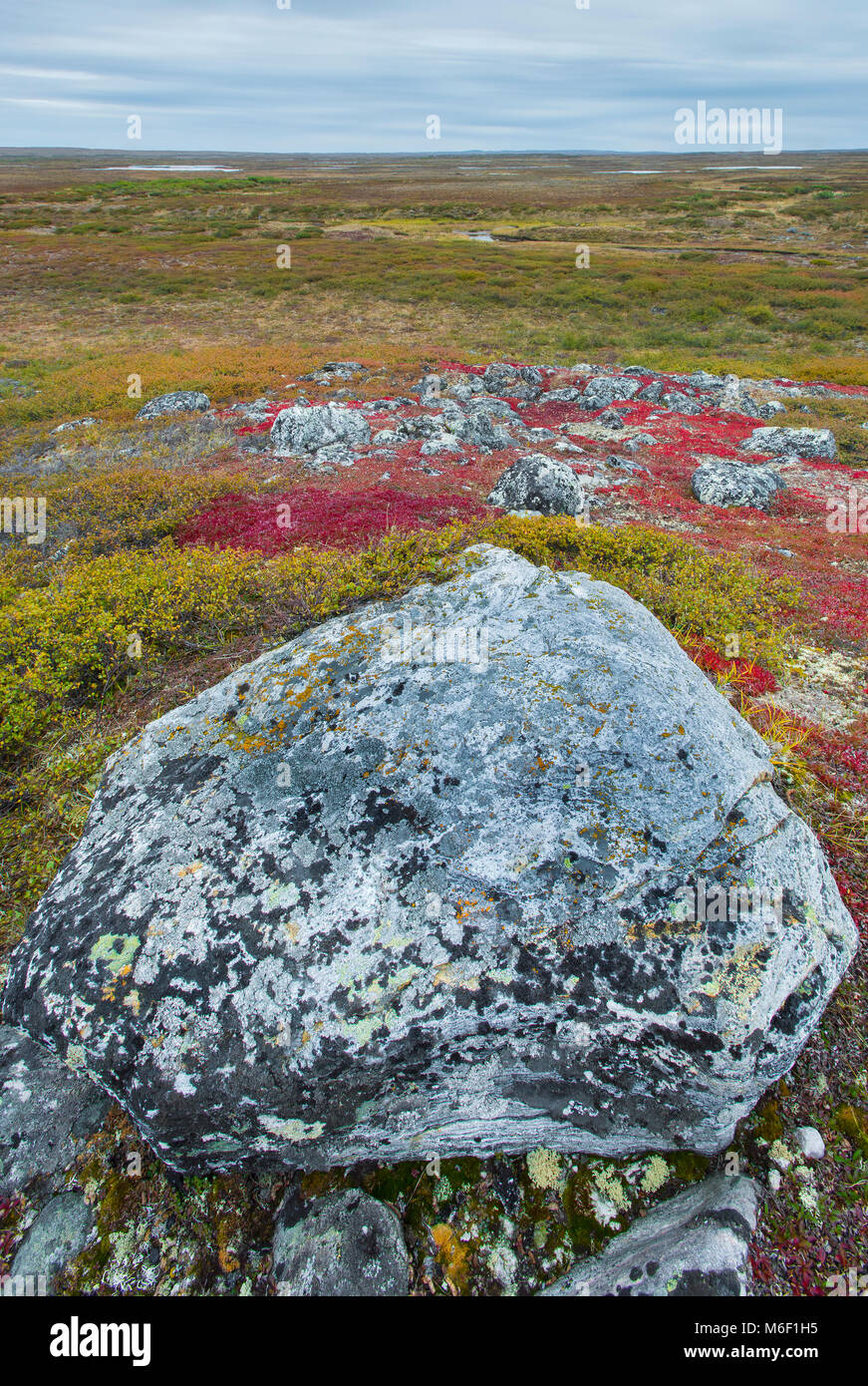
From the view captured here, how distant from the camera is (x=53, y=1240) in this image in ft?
12.4

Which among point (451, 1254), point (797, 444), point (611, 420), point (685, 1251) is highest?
point (611, 420)

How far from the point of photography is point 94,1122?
426cm

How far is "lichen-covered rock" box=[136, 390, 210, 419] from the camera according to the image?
2561 centimetres

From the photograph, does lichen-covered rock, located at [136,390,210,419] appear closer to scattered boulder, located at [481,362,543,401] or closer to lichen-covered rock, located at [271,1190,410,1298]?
scattered boulder, located at [481,362,543,401]

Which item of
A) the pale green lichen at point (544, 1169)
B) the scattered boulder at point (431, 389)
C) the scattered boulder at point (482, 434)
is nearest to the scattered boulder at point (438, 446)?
the scattered boulder at point (482, 434)

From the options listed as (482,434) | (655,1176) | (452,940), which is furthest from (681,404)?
(655,1176)

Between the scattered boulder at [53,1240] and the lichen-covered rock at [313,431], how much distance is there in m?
21.3

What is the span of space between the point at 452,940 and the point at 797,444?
26357 millimetres

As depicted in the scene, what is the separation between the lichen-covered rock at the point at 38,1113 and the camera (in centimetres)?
407

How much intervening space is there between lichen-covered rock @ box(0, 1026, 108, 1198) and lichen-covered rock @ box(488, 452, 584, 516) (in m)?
14.3

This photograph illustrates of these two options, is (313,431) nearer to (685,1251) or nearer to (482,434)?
(482,434)

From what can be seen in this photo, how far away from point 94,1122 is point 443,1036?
103 inches

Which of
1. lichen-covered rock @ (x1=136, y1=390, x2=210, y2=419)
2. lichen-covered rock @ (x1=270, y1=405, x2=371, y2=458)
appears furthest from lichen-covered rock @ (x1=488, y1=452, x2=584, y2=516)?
lichen-covered rock @ (x1=136, y1=390, x2=210, y2=419)

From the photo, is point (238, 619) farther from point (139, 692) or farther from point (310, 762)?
point (310, 762)
